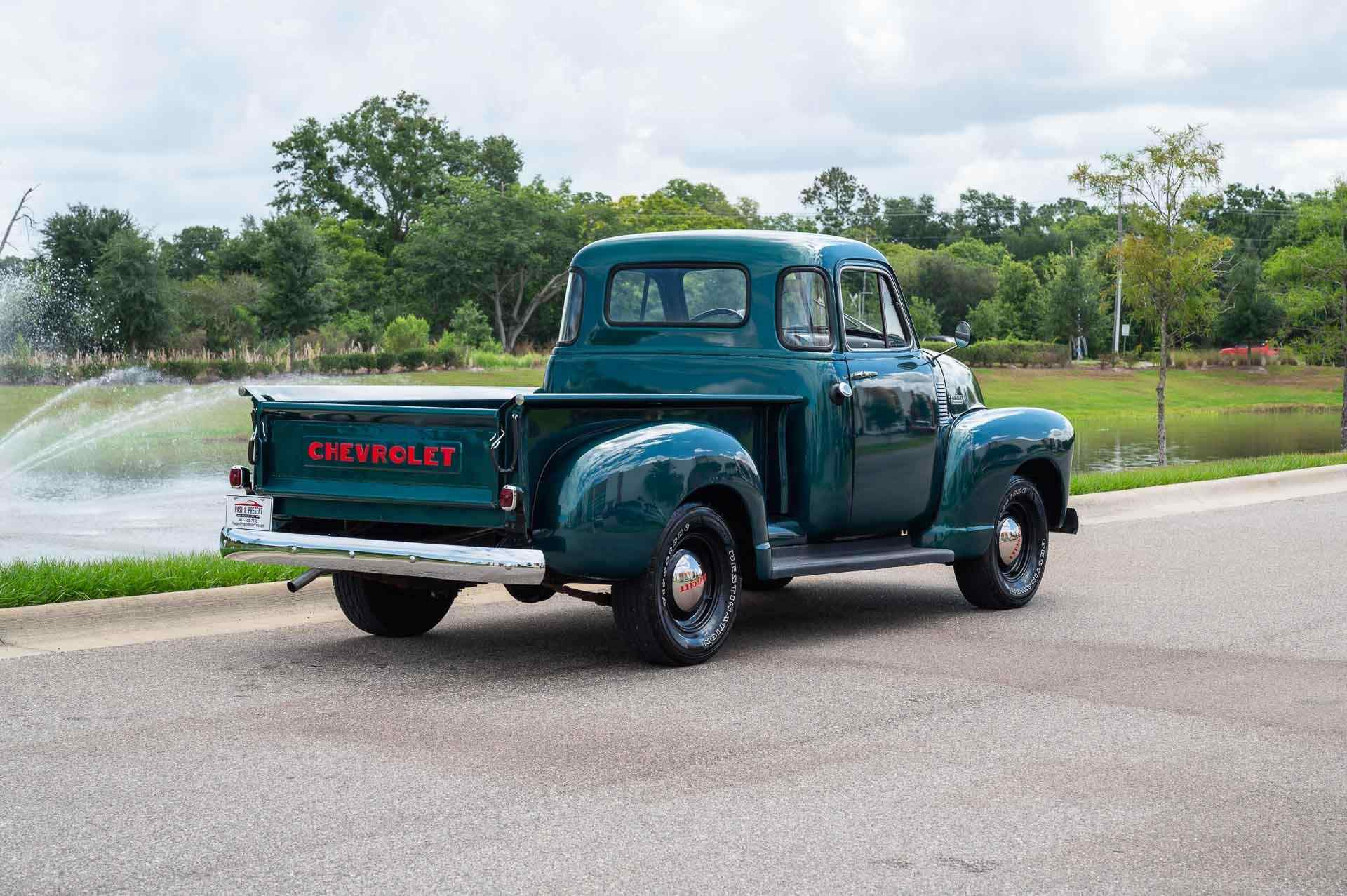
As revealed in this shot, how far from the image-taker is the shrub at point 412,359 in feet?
149

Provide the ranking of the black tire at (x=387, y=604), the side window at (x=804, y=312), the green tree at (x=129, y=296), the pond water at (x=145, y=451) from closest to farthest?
the black tire at (x=387, y=604) < the side window at (x=804, y=312) < the pond water at (x=145, y=451) < the green tree at (x=129, y=296)

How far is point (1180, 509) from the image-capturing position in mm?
16375

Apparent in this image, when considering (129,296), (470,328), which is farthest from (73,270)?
(470,328)

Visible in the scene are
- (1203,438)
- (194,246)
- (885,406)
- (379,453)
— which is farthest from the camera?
(194,246)

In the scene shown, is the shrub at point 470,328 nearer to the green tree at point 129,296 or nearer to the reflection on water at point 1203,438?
the green tree at point 129,296

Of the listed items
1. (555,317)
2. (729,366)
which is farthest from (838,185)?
(729,366)

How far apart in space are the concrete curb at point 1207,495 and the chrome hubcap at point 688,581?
7.92 meters

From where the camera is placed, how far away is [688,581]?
7.65m

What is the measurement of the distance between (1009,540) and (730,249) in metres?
2.62

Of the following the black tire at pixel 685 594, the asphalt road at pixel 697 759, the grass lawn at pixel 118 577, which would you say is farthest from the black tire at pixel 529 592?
the grass lawn at pixel 118 577

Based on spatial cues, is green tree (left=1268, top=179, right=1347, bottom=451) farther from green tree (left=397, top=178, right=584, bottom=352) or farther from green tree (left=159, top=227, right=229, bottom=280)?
green tree (left=159, top=227, right=229, bottom=280)

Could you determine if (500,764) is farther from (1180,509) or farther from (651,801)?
(1180,509)

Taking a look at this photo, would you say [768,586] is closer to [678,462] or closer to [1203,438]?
[678,462]

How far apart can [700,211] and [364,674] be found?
80117mm
